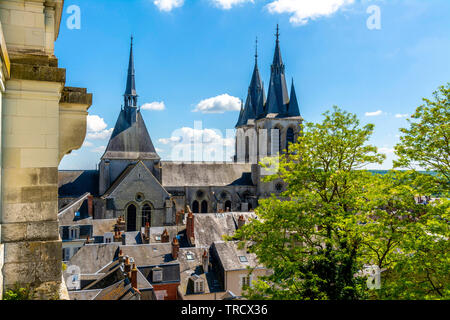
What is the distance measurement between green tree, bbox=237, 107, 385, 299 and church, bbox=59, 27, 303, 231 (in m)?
24.7

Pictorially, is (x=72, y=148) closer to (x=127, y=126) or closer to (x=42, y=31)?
(x=42, y=31)

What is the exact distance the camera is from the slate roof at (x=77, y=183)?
129ft

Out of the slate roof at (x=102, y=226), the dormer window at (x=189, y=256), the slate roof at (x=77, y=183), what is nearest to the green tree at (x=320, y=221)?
the dormer window at (x=189, y=256)

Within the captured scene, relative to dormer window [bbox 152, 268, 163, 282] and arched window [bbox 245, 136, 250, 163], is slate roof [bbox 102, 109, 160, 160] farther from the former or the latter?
dormer window [bbox 152, 268, 163, 282]

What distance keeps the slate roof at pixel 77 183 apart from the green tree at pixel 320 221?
32732 millimetres

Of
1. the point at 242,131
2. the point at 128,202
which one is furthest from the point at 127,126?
the point at 242,131

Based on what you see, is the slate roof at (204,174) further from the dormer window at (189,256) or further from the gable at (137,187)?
the dormer window at (189,256)

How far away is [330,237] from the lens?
33.6ft

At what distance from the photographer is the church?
37.2m

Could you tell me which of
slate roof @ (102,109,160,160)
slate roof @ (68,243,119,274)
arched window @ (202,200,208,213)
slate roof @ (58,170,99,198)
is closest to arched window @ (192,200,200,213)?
arched window @ (202,200,208,213)

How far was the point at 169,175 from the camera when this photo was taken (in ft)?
151

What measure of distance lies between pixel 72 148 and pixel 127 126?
39028 mm

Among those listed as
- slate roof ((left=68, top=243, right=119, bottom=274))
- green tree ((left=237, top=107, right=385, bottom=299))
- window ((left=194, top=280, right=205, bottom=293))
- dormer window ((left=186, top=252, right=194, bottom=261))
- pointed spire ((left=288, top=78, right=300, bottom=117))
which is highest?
pointed spire ((left=288, top=78, right=300, bottom=117))
